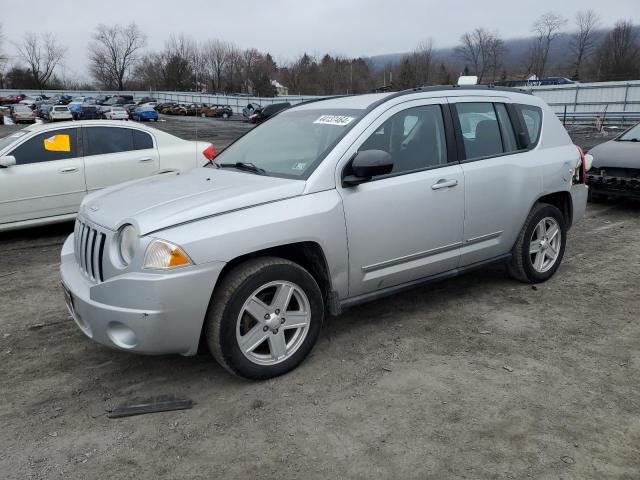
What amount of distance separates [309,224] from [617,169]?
673cm

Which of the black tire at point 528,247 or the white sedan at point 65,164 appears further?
the white sedan at point 65,164

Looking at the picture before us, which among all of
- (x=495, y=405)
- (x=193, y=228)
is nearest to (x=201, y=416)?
(x=193, y=228)

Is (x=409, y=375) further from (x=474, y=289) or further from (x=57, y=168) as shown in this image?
(x=57, y=168)

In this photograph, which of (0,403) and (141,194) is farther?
(141,194)

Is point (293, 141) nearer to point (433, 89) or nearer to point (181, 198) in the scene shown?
point (181, 198)

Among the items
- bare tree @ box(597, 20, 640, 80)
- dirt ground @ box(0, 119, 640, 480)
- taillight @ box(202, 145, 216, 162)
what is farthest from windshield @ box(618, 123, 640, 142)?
bare tree @ box(597, 20, 640, 80)

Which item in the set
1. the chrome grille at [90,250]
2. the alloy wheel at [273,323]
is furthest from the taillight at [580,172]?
the chrome grille at [90,250]

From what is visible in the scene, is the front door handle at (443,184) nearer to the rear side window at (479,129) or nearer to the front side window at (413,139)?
the front side window at (413,139)

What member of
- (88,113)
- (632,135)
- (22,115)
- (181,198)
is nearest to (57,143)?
(181,198)

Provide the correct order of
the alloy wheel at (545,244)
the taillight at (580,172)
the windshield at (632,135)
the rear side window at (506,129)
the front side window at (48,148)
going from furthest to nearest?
1. the windshield at (632,135)
2. the front side window at (48,148)
3. the taillight at (580,172)
4. the alloy wheel at (545,244)
5. the rear side window at (506,129)

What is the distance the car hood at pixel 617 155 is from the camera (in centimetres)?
811

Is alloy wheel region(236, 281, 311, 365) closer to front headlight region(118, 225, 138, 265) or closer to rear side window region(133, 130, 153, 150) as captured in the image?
front headlight region(118, 225, 138, 265)

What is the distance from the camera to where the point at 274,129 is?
14.8ft

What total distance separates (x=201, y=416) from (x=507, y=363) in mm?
1990
